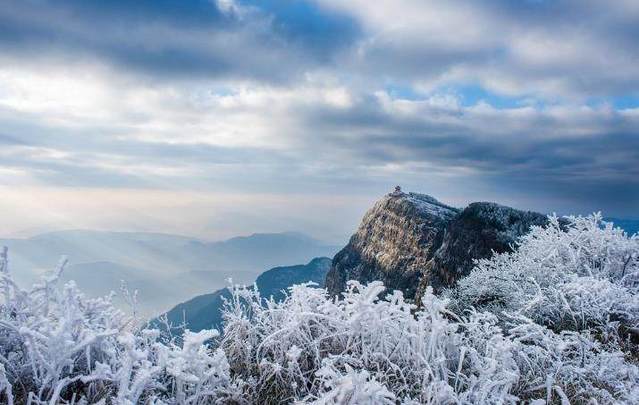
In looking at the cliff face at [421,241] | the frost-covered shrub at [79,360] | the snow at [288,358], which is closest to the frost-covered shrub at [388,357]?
the snow at [288,358]

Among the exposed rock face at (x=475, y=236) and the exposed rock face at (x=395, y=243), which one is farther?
the exposed rock face at (x=395, y=243)

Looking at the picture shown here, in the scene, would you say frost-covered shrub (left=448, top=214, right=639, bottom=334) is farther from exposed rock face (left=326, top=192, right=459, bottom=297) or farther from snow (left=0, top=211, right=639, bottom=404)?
exposed rock face (left=326, top=192, right=459, bottom=297)

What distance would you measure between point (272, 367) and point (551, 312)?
15.7 feet

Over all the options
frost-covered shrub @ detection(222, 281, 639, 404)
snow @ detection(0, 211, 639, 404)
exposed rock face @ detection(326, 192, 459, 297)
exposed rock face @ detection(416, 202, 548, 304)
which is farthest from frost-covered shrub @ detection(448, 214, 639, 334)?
exposed rock face @ detection(326, 192, 459, 297)

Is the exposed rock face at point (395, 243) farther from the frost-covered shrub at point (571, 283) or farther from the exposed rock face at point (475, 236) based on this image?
the frost-covered shrub at point (571, 283)

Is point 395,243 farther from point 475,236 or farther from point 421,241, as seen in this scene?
point 475,236

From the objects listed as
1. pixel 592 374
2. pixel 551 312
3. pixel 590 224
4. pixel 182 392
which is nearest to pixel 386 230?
pixel 590 224

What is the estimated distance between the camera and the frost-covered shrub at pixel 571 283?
273 inches

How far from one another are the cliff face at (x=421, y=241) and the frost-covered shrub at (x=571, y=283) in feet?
14.4

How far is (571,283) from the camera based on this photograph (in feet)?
23.9

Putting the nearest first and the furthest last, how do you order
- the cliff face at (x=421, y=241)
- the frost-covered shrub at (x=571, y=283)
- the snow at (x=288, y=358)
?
the snow at (x=288, y=358), the frost-covered shrub at (x=571, y=283), the cliff face at (x=421, y=241)

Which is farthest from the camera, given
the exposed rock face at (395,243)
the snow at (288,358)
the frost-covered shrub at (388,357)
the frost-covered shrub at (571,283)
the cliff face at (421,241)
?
the exposed rock face at (395,243)

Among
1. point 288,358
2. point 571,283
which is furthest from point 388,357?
point 571,283

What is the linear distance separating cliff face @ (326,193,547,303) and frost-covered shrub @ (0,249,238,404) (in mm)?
11665
